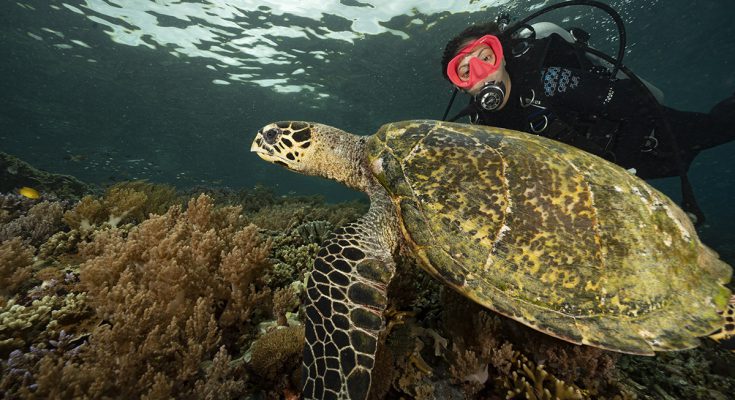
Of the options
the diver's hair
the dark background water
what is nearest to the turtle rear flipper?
the diver's hair

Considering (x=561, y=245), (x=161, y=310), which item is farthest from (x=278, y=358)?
(x=561, y=245)

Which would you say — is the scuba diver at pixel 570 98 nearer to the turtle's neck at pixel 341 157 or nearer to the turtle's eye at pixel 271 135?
the turtle's neck at pixel 341 157

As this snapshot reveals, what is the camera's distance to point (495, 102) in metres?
3.90

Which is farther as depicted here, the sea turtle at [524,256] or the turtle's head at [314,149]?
the turtle's head at [314,149]

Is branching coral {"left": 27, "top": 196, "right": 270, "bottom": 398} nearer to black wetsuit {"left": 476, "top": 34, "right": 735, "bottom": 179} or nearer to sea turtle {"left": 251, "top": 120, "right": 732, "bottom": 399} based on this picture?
sea turtle {"left": 251, "top": 120, "right": 732, "bottom": 399}

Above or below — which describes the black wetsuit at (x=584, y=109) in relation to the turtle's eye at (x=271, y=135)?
above

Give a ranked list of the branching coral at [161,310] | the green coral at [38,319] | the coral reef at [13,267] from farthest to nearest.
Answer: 1. the coral reef at [13,267]
2. the green coral at [38,319]
3. the branching coral at [161,310]

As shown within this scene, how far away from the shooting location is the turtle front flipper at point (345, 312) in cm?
160

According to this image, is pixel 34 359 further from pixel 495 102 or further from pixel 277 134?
pixel 495 102

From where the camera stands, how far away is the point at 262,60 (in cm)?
1791

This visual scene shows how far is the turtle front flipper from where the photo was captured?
160cm

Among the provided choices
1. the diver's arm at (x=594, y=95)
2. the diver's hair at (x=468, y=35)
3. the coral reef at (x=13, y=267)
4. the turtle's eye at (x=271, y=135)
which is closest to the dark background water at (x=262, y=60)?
the diver's hair at (x=468, y=35)

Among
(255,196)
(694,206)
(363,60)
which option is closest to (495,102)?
(694,206)

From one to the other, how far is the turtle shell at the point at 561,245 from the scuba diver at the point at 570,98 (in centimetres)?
187
